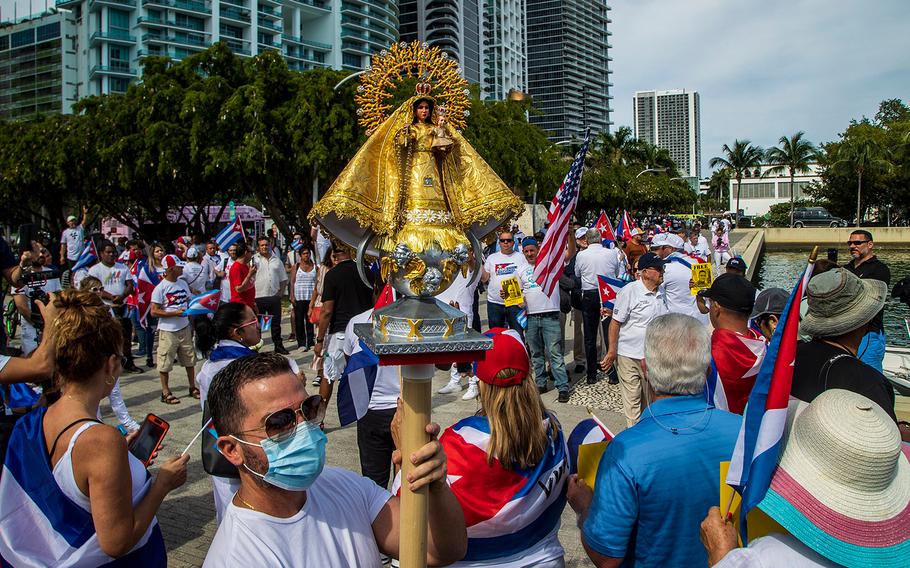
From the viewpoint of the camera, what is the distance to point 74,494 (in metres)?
2.62

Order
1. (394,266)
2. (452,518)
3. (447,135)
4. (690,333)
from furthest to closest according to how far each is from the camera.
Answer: (690,333), (447,135), (394,266), (452,518)

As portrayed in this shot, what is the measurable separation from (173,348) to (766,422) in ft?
26.8

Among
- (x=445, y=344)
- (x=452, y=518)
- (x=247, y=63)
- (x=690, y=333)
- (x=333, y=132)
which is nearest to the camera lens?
(x=445, y=344)

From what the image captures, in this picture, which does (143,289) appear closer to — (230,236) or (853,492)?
(230,236)

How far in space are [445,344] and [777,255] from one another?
4600 cm

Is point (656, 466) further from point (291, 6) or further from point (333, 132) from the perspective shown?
point (291, 6)

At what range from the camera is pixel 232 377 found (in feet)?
7.45

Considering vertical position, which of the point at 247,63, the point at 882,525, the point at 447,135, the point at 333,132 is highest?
the point at 247,63

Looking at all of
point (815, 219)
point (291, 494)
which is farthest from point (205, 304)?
point (815, 219)

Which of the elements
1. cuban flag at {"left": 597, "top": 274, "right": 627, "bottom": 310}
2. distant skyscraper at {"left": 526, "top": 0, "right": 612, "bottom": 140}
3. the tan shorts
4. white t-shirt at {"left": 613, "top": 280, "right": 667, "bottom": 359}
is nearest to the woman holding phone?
white t-shirt at {"left": 613, "top": 280, "right": 667, "bottom": 359}

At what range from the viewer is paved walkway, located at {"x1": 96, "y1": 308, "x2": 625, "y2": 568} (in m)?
5.01

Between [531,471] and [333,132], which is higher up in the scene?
[333,132]

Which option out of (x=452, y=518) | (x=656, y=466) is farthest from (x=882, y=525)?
(x=452, y=518)

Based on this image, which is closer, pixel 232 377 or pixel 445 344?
pixel 445 344
